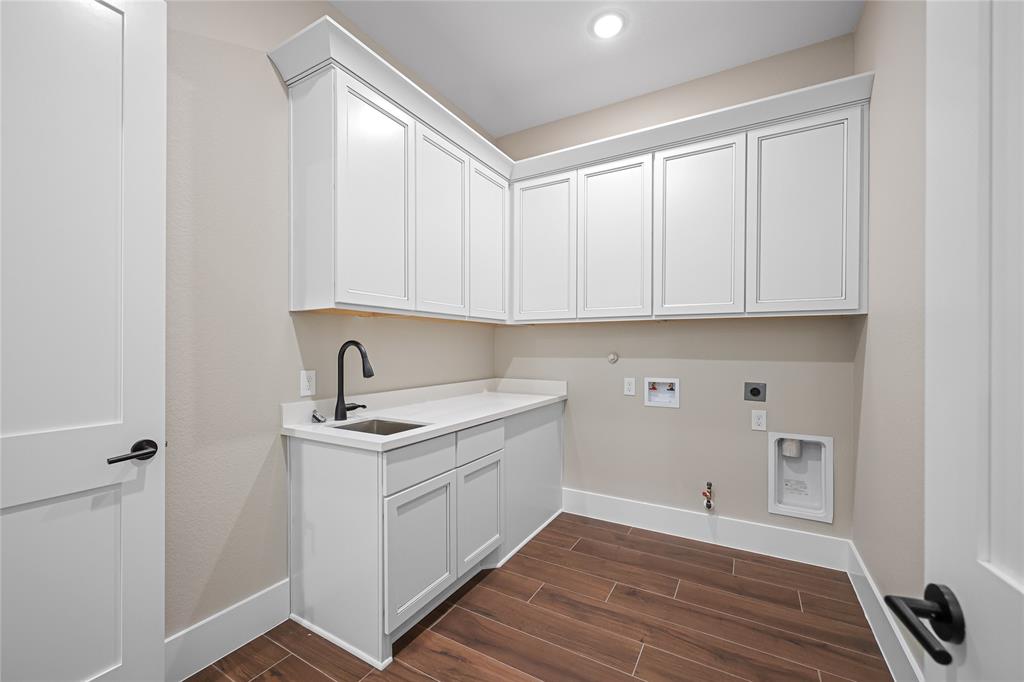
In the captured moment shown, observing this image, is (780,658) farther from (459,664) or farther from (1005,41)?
(1005,41)

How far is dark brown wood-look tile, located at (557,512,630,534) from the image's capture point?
9.27ft

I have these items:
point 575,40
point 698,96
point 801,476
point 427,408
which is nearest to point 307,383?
point 427,408

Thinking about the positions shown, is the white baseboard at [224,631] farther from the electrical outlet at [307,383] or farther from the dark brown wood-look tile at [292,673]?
the electrical outlet at [307,383]

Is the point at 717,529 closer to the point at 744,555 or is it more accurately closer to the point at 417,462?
the point at 744,555

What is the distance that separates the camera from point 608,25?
2240mm

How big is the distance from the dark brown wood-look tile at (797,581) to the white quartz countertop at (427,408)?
4.69 ft

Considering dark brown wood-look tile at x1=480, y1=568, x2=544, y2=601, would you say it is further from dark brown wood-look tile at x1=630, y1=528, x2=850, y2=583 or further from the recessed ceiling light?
the recessed ceiling light

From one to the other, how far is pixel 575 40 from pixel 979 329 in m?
2.51

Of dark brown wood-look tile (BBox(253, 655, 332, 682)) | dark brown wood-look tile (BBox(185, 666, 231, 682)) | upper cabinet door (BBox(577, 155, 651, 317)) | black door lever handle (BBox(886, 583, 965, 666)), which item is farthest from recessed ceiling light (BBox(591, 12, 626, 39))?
dark brown wood-look tile (BBox(185, 666, 231, 682))

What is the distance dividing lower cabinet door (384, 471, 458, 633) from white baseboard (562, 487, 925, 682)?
4.40 ft

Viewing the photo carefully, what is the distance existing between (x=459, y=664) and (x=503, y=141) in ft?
11.2

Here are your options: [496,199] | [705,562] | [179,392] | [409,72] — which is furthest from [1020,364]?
[409,72]

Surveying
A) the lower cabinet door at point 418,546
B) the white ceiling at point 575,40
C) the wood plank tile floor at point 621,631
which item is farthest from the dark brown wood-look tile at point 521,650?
the white ceiling at point 575,40

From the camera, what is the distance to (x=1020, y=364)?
43 centimetres
